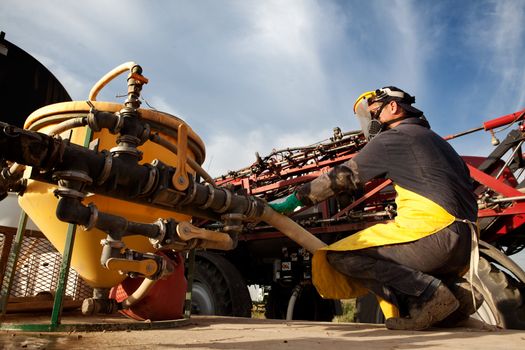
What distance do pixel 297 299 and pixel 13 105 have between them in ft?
12.4

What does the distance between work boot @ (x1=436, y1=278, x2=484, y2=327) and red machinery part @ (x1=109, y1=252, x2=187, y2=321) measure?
5.27ft

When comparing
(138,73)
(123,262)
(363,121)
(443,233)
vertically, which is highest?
(363,121)

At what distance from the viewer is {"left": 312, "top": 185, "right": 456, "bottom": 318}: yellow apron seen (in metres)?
2.15

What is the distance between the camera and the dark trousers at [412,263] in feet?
6.98

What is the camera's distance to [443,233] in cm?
213

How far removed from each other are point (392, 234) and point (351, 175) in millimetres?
427

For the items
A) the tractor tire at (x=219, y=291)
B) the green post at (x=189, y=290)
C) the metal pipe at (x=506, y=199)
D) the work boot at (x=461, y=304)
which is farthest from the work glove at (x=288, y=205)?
the tractor tire at (x=219, y=291)

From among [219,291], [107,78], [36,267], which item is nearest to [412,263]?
[107,78]

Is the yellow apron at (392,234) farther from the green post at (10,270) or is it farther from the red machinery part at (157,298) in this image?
the green post at (10,270)

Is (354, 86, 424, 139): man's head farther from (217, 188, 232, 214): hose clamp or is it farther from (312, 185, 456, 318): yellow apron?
(217, 188, 232, 214): hose clamp

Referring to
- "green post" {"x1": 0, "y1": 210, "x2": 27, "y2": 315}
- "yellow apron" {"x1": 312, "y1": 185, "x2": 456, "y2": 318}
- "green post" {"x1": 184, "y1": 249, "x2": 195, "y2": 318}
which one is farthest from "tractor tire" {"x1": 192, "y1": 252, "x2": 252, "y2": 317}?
"green post" {"x1": 0, "y1": 210, "x2": 27, "y2": 315}

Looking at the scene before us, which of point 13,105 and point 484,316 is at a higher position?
point 13,105

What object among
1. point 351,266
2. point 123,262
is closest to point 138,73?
point 123,262

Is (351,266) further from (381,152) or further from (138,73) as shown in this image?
(138,73)
